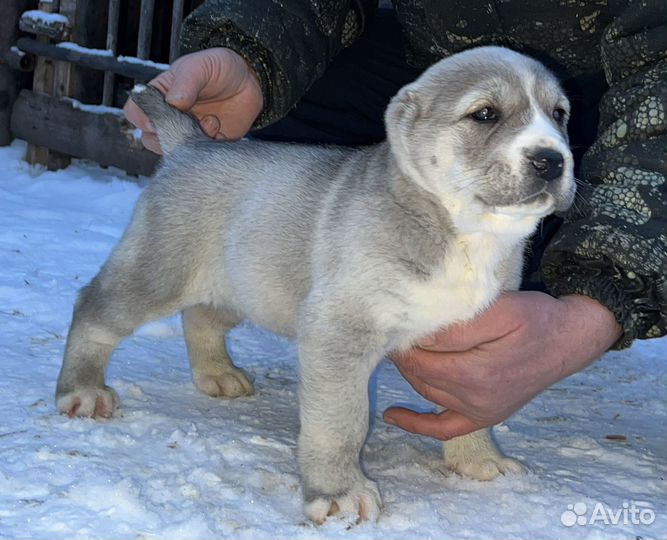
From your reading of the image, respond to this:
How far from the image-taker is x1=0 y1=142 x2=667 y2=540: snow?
262cm

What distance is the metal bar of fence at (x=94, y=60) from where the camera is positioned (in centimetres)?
722

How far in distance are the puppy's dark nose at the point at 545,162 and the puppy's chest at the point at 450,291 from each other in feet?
0.96

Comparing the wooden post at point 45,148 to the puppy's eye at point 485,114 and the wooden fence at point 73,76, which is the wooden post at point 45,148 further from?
the puppy's eye at point 485,114

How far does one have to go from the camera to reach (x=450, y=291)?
9.00ft

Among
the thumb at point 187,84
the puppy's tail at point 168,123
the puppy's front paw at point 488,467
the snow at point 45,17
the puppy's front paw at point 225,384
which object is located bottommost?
the snow at point 45,17

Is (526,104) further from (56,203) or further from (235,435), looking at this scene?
(56,203)

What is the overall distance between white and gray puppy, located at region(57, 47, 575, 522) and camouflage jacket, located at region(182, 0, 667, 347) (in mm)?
247

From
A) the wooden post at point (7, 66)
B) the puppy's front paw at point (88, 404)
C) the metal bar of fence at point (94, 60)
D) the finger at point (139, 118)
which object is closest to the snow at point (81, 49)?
the metal bar of fence at point (94, 60)

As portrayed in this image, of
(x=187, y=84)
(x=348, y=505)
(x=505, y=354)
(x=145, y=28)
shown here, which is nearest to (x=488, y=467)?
(x=505, y=354)

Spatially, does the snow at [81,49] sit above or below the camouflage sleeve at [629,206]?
below

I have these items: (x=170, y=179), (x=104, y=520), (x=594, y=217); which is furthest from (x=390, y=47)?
(x=104, y=520)

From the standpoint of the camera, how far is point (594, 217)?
9.72ft

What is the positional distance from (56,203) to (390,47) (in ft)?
9.52

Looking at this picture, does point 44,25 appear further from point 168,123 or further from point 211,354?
point 211,354
